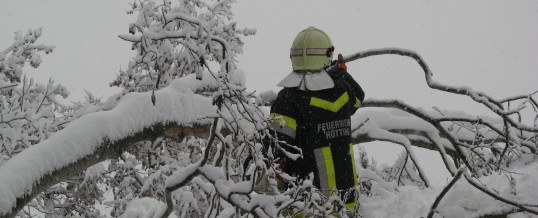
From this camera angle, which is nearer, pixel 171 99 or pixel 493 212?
pixel 493 212

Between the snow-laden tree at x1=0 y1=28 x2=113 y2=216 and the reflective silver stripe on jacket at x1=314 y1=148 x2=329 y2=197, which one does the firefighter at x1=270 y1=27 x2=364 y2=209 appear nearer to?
the reflective silver stripe on jacket at x1=314 y1=148 x2=329 y2=197

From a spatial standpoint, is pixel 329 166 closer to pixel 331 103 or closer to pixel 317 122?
pixel 317 122

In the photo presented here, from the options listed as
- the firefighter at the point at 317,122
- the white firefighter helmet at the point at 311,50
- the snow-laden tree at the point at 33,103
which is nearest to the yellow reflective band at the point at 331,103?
the firefighter at the point at 317,122

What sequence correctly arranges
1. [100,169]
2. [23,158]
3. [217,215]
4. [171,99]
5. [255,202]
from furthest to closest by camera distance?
1. [100,169]
2. [171,99]
3. [23,158]
4. [217,215]
5. [255,202]

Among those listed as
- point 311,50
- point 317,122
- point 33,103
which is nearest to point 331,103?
point 317,122

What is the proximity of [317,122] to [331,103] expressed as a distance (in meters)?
0.19

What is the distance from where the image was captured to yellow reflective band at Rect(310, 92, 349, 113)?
3.79 metres

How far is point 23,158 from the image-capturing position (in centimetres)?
368

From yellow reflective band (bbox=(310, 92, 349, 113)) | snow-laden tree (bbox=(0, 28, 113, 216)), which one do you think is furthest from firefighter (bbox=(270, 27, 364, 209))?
snow-laden tree (bbox=(0, 28, 113, 216))

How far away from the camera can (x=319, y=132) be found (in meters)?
3.78

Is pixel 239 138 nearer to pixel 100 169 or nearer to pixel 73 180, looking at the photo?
pixel 100 169

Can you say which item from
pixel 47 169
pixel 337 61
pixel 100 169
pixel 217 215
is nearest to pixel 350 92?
pixel 337 61

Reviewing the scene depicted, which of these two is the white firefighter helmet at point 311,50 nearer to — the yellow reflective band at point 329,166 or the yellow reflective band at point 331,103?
the yellow reflective band at point 331,103

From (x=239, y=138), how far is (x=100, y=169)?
5269mm
